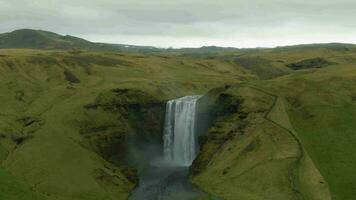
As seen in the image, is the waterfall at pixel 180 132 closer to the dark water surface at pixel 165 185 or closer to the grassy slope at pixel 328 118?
the dark water surface at pixel 165 185

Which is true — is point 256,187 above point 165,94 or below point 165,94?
below

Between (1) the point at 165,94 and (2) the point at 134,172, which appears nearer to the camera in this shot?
(2) the point at 134,172

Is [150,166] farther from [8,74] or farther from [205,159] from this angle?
[8,74]

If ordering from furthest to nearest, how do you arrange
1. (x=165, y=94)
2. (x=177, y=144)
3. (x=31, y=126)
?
(x=165, y=94) < (x=177, y=144) < (x=31, y=126)

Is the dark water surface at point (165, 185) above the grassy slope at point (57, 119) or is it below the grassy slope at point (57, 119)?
below

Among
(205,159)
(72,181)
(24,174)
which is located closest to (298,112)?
(205,159)

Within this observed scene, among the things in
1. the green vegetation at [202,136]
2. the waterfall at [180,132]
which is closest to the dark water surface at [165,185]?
the green vegetation at [202,136]

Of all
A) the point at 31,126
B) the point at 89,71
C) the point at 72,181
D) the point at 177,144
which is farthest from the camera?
the point at 89,71

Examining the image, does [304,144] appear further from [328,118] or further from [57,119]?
[57,119]
